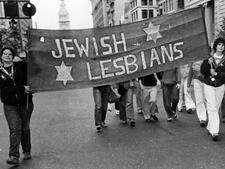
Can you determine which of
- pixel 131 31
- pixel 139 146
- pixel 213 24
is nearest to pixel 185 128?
pixel 139 146

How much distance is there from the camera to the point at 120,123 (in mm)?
7133

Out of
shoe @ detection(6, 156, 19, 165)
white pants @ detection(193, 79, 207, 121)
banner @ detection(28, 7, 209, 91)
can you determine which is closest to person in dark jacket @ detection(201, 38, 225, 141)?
banner @ detection(28, 7, 209, 91)

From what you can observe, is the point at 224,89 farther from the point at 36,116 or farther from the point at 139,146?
the point at 36,116

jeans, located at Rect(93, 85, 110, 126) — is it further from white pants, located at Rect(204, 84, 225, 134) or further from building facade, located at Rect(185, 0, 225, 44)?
building facade, located at Rect(185, 0, 225, 44)

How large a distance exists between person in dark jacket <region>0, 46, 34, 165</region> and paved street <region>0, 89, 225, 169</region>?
37 centimetres

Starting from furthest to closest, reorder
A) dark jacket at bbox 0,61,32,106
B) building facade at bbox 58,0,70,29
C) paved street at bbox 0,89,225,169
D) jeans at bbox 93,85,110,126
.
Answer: building facade at bbox 58,0,70,29 → jeans at bbox 93,85,110,126 → dark jacket at bbox 0,61,32,106 → paved street at bbox 0,89,225,169

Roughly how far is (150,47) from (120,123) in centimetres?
201

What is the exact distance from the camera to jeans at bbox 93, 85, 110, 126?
6355 mm

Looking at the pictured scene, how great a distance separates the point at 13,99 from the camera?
4.61 metres

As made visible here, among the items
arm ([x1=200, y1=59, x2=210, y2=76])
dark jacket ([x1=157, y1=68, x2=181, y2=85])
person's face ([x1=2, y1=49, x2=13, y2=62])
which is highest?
person's face ([x1=2, y1=49, x2=13, y2=62])

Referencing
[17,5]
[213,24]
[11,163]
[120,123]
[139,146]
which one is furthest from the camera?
[213,24]

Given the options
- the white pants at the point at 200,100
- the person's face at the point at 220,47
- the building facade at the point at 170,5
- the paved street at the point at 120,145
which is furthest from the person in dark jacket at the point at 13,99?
the building facade at the point at 170,5

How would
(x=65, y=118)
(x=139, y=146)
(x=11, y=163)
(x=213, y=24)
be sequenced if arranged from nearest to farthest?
(x=11, y=163) → (x=139, y=146) → (x=65, y=118) → (x=213, y=24)

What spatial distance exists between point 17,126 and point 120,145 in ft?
5.87
